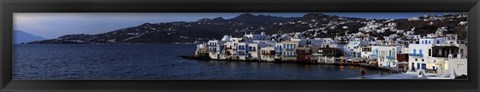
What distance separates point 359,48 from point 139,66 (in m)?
1.22

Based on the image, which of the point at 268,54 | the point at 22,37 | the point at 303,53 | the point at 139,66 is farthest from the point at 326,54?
the point at 22,37

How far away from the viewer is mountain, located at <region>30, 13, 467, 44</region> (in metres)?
3.12

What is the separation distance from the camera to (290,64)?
3.17m

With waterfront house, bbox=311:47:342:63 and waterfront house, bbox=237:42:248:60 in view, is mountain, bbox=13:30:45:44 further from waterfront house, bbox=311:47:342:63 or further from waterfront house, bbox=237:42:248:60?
waterfront house, bbox=311:47:342:63

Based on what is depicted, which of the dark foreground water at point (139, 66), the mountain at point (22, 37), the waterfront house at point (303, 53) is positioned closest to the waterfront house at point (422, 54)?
the dark foreground water at point (139, 66)

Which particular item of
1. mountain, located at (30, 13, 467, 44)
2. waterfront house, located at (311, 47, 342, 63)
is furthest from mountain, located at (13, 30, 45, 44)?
waterfront house, located at (311, 47, 342, 63)

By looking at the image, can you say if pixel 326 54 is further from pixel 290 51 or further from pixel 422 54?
pixel 422 54

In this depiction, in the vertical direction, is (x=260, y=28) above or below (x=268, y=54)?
above

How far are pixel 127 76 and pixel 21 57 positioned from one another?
58cm

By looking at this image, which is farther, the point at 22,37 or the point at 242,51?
the point at 242,51

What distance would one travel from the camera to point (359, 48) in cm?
320

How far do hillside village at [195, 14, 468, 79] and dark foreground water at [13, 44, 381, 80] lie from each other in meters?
0.05
